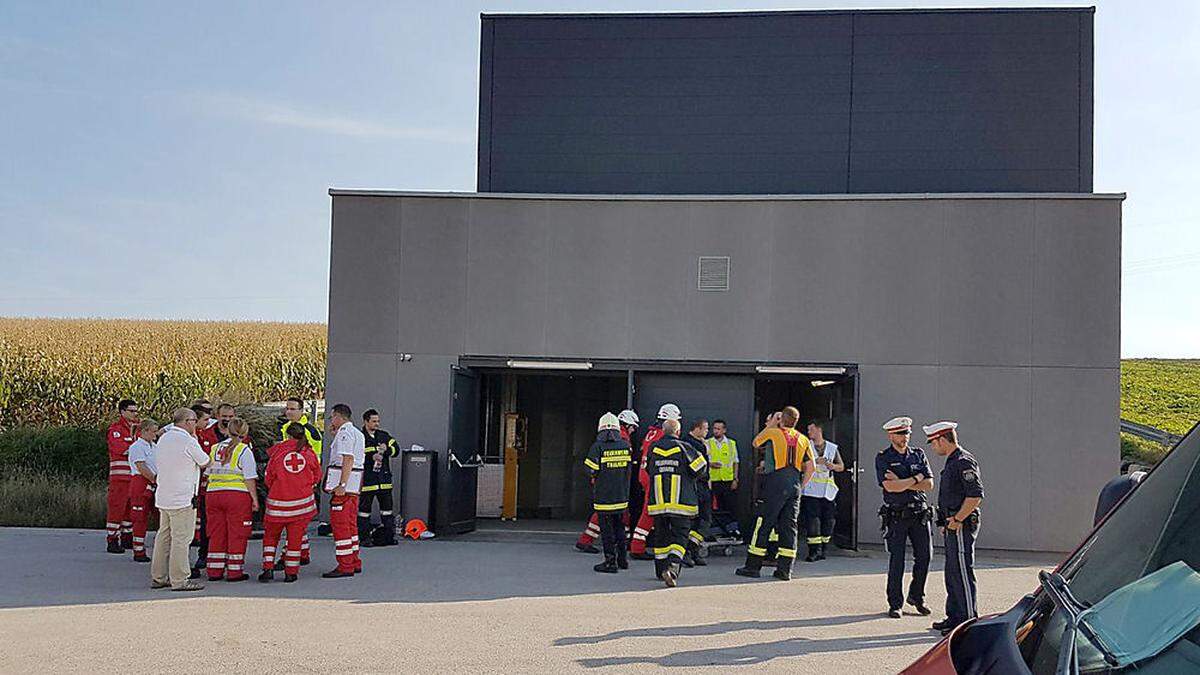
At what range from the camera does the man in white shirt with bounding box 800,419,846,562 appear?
14.5m

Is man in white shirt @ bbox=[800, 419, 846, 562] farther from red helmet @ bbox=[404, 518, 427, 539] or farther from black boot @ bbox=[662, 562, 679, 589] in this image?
red helmet @ bbox=[404, 518, 427, 539]

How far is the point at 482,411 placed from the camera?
755 inches

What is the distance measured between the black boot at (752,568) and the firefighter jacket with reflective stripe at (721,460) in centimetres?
235

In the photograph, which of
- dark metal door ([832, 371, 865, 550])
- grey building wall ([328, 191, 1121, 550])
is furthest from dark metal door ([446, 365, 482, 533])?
dark metal door ([832, 371, 865, 550])

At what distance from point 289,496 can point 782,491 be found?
5.16m

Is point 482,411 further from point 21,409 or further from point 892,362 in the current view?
point 21,409

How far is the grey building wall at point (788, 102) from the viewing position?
64.7ft

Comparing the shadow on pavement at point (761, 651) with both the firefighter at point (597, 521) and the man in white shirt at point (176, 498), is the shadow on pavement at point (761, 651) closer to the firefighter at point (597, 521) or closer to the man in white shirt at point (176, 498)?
the man in white shirt at point (176, 498)

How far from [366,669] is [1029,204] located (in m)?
11.9

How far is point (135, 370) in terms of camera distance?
2673 centimetres

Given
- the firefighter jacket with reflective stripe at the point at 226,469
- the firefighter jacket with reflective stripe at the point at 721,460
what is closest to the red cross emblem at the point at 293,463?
the firefighter jacket with reflective stripe at the point at 226,469

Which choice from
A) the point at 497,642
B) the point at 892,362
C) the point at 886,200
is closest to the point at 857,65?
the point at 886,200

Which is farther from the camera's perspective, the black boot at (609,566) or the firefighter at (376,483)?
the firefighter at (376,483)

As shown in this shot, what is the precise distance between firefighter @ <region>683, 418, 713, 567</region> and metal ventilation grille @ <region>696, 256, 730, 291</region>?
2.73m
